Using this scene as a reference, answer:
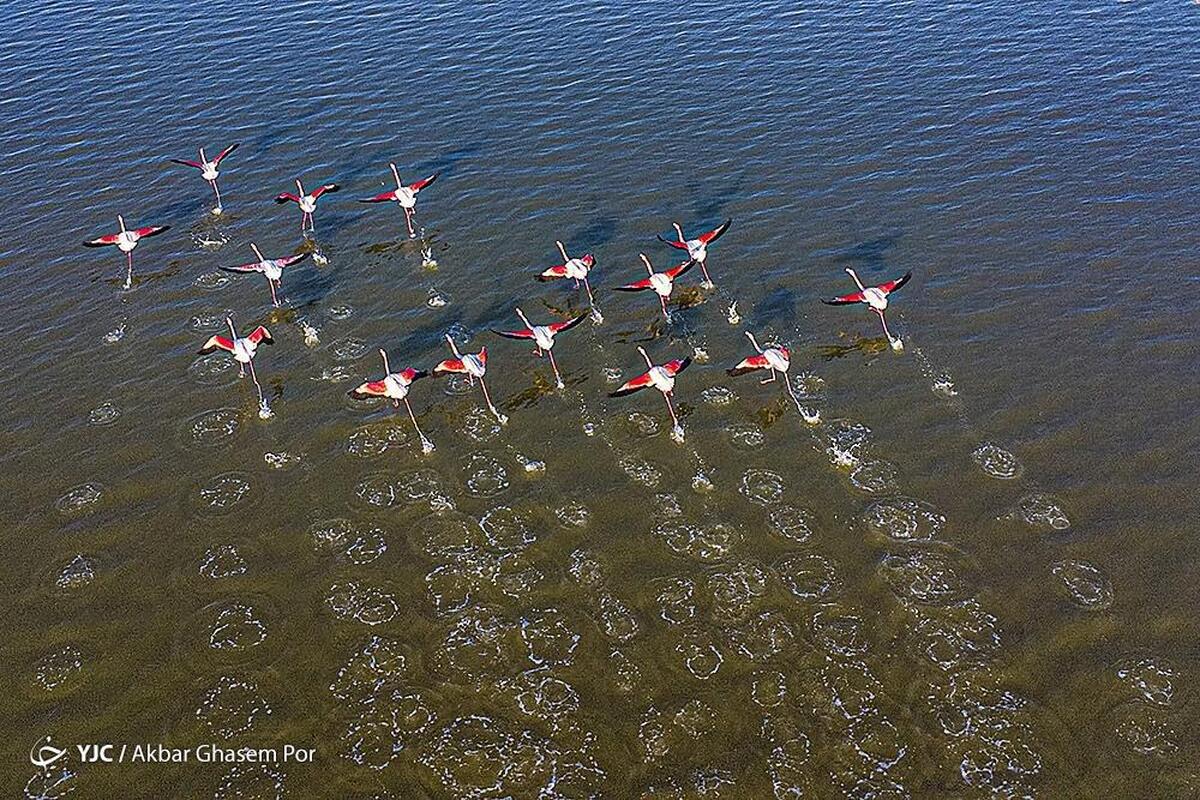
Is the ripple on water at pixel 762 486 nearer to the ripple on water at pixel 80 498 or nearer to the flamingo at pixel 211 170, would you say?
the ripple on water at pixel 80 498

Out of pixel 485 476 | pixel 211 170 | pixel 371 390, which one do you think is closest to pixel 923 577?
pixel 485 476

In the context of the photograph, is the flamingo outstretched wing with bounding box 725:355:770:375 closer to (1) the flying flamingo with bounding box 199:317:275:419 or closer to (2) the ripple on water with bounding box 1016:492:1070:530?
(2) the ripple on water with bounding box 1016:492:1070:530

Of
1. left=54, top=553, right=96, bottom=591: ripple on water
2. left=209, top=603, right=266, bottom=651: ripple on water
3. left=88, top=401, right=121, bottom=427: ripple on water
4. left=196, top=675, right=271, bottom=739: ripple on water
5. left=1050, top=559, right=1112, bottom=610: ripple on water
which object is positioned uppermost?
left=88, top=401, right=121, bottom=427: ripple on water

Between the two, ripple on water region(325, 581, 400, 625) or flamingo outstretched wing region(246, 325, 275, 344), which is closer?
ripple on water region(325, 581, 400, 625)

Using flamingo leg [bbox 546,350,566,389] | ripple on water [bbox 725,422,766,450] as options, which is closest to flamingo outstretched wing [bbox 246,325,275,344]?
flamingo leg [bbox 546,350,566,389]

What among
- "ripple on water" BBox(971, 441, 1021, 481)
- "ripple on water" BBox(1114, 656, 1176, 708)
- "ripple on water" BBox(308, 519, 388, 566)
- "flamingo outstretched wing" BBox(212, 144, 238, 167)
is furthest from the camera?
"flamingo outstretched wing" BBox(212, 144, 238, 167)

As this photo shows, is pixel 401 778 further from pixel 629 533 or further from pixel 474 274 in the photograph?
pixel 474 274

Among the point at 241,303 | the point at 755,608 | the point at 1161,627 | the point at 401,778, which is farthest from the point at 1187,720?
the point at 241,303
